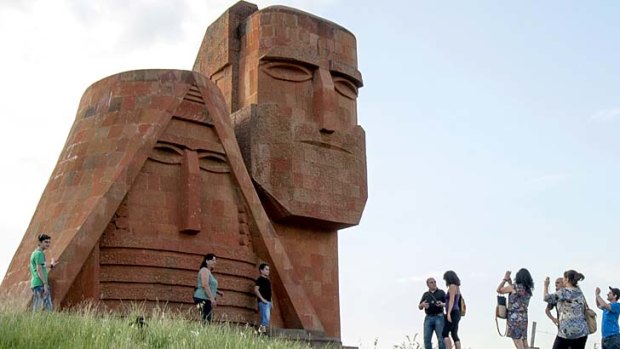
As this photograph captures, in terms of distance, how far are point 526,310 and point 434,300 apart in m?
1.53

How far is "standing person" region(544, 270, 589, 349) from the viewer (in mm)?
10953

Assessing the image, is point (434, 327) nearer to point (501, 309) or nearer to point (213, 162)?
point (501, 309)

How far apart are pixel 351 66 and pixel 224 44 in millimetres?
3080

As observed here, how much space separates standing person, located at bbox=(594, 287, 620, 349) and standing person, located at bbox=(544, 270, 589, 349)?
40.6 inches

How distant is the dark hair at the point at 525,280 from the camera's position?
12.0 meters

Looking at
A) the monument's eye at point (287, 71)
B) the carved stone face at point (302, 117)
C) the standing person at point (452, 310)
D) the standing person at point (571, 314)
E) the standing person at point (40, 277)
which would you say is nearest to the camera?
the standing person at point (571, 314)

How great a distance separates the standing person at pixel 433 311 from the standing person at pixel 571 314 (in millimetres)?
2115

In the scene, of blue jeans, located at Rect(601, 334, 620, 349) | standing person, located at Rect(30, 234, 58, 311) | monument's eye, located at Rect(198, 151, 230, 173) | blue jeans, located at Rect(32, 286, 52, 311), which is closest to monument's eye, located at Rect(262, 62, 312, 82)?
monument's eye, located at Rect(198, 151, 230, 173)

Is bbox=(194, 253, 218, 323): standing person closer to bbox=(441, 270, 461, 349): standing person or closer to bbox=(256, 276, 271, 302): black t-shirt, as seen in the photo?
bbox=(256, 276, 271, 302): black t-shirt

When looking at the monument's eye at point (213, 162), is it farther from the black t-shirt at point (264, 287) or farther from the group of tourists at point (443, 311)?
the group of tourists at point (443, 311)

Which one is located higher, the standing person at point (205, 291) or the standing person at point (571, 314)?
the standing person at point (205, 291)

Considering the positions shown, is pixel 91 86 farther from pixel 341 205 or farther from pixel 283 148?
pixel 341 205

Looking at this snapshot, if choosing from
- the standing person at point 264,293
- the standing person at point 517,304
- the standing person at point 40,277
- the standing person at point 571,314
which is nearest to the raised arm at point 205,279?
the standing person at point 264,293

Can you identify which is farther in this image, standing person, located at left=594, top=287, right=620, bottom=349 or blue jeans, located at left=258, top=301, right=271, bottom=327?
blue jeans, located at left=258, top=301, right=271, bottom=327
